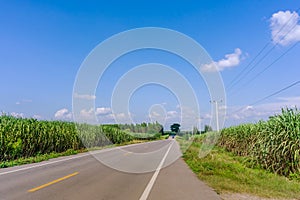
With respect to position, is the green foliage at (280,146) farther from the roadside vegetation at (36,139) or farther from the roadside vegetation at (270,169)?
the roadside vegetation at (36,139)

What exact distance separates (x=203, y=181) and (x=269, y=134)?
16.6 ft

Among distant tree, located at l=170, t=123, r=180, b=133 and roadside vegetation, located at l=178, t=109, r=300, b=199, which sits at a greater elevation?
distant tree, located at l=170, t=123, r=180, b=133

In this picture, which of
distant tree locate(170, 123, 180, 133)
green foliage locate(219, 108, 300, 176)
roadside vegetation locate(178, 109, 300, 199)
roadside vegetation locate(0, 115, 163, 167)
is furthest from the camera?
distant tree locate(170, 123, 180, 133)

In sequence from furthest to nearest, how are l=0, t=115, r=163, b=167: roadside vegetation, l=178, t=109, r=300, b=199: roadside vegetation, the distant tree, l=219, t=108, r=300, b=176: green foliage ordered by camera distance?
1. the distant tree
2. l=0, t=115, r=163, b=167: roadside vegetation
3. l=219, t=108, r=300, b=176: green foliage
4. l=178, t=109, r=300, b=199: roadside vegetation

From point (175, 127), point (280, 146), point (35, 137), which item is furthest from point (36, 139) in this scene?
point (175, 127)

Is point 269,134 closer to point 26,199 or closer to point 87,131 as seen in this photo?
point 26,199

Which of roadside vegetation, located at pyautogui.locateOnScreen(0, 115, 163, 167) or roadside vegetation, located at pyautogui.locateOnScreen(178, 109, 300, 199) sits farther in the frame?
roadside vegetation, located at pyautogui.locateOnScreen(0, 115, 163, 167)

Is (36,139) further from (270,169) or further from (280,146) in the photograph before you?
(280,146)

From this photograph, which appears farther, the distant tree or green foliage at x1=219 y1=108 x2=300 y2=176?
the distant tree

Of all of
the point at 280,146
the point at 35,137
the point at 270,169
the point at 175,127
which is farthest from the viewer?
the point at 175,127

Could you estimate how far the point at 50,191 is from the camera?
7684 millimetres

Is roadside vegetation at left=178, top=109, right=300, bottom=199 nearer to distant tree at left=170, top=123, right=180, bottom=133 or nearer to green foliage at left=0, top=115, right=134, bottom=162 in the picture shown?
green foliage at left=0, top=115, right=134, bottom=162

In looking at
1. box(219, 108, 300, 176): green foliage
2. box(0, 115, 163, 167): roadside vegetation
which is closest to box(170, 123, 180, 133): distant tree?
box(0, 115, 163, 167): roadside vegetation

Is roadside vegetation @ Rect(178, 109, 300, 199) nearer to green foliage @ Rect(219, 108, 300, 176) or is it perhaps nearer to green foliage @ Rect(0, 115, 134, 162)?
green foliage @ Rect(219, 108, 300, 176)
